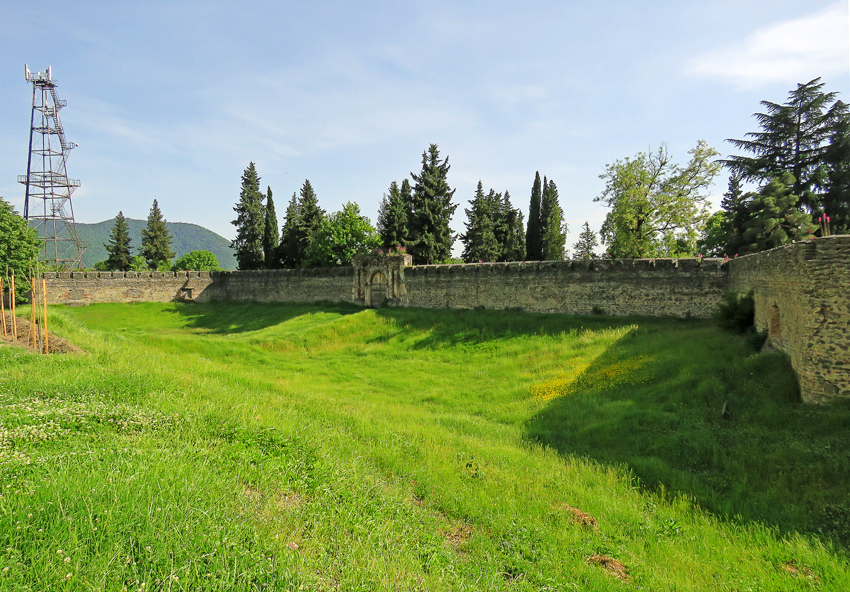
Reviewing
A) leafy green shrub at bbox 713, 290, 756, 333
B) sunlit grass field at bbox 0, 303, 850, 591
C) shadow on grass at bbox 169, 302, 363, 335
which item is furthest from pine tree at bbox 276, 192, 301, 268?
leafy green shrub at bbox 713, 290, 756, 333

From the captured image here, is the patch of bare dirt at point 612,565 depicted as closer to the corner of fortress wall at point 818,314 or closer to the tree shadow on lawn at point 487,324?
the corner of fortress wall at point 818,314

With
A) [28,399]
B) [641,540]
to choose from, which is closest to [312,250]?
[28,399]

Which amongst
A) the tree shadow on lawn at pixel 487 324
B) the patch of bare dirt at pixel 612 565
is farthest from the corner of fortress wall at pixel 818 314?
the tree shadow on lawn at pixel 487 324

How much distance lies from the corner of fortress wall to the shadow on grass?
77.4 ft

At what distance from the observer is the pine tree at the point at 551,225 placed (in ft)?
150

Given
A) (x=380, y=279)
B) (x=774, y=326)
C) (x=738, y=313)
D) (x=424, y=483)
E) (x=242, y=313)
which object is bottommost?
(x=424, y=483)

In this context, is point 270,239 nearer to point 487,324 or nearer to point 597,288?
point 487,324

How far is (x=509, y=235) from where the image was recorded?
46250 millimetres

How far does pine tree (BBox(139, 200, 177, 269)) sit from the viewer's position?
5003cm

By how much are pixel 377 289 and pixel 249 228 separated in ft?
75.0

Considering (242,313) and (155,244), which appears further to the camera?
(155,244)

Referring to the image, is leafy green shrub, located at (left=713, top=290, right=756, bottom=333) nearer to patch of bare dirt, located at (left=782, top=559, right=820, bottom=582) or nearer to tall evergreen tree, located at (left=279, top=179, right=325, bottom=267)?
patch of bare dirt, located at (left=782, top=559, right=820, bottom=582)

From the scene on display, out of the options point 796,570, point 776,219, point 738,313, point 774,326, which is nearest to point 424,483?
point 796,570

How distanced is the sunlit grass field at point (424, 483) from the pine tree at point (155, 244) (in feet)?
147
